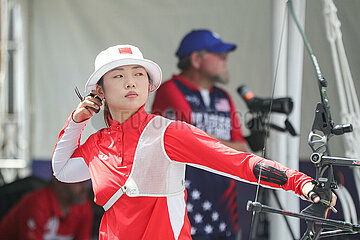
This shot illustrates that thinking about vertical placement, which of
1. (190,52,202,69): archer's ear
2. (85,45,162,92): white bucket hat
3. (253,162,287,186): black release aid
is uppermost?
(190,52,202,69): archer's ear

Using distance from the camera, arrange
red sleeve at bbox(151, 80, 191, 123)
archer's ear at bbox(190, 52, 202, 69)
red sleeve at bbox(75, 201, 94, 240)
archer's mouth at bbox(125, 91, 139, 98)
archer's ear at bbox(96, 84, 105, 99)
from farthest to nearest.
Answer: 1. red sleeve at bbox(75, 201, 94, 240)
2. archer's ear at bbox(190, 52, 202, 69)
3. red sleeve at bbox(151, 80, 191, 123)
4. archer's ear at bbox(96, 84, 105, 99)
5. archer's mouth at bbox(125, 91, 139, 98)

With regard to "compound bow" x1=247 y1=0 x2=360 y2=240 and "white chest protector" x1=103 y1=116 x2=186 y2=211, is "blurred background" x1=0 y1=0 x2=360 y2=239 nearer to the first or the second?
"compound bow" x1=247 y1=0 x2=360 y2=240

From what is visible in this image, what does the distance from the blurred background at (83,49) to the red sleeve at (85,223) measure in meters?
0.41

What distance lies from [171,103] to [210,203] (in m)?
0.71

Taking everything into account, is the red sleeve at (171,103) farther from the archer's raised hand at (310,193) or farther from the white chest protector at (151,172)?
the archer's raised hand at (310,193)

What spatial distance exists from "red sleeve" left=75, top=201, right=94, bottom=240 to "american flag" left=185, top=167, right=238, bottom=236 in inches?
42.2

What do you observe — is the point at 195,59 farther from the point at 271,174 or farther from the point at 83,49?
the point at 271,174

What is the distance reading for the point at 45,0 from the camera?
12.5 feet

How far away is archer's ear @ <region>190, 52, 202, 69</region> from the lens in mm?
3482

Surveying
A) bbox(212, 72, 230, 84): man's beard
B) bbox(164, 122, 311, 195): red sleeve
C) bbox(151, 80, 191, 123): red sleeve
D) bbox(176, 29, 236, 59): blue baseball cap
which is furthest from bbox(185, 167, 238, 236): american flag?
bbox(164, 122, 311, 195): red sleeve

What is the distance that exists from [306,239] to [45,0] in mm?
2997

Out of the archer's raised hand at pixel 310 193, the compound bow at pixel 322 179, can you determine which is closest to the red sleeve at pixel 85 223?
the compound bow at pixel 322 179

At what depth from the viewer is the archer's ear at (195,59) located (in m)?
3.48

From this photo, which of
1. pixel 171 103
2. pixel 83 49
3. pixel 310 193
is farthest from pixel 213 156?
pixel 83 49
